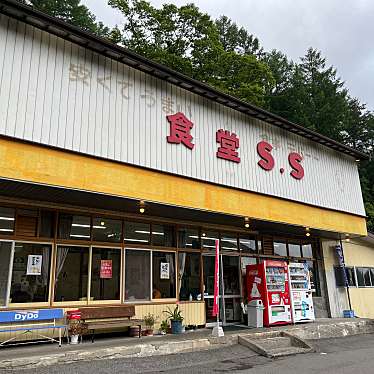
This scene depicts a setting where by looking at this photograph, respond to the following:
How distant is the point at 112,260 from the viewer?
33.0ft

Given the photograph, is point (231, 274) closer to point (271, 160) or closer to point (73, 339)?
point (271, 160)

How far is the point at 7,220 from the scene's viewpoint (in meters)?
8.63

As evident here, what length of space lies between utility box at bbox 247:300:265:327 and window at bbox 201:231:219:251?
2.17 meters

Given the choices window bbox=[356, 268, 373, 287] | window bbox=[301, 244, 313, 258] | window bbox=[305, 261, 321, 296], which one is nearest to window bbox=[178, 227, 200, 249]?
window bbox=[301, 244, 313, 258]

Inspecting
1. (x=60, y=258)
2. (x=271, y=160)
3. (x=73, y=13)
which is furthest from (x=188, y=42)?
(x=60, y=258)

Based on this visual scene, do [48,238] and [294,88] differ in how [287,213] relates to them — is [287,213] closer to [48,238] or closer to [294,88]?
[48,238]

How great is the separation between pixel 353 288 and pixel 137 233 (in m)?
10.6

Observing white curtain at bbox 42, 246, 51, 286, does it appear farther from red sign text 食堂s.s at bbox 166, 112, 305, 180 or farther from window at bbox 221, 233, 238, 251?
window at bbox 221, 233, 238, 251

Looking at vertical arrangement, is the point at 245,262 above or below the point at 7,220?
below

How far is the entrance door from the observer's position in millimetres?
11836

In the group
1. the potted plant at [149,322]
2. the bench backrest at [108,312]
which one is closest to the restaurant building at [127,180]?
the potted plant at [149,322]

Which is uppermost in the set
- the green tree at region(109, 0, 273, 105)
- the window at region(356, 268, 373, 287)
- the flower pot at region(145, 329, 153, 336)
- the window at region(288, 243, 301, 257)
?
the green tree at region(109, 0, 273, 105)

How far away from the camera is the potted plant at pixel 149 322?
32.5 ft

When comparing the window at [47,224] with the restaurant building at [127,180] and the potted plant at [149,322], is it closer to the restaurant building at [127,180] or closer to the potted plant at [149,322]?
the restaurant building at [127,180]
